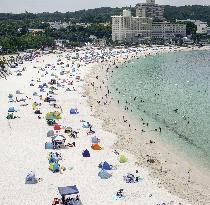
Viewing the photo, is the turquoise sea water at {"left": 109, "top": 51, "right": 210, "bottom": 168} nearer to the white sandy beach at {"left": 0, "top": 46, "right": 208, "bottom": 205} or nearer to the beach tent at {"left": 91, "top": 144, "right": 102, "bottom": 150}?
the white sandy beach at {"left": 0, "top": 46, "right": 208, "bottom": 205}

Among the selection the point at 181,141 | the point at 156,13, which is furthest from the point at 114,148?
the point at 156,13

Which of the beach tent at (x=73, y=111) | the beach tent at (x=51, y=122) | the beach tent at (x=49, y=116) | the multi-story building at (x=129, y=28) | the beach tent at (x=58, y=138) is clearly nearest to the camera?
the beach tent at (x=58, y=138)

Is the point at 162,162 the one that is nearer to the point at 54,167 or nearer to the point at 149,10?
the point at 54,167

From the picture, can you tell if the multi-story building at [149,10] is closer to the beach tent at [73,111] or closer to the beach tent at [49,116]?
the beach tent at [73,111]

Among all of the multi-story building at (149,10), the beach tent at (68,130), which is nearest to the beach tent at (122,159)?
the beach tent at (68,130)

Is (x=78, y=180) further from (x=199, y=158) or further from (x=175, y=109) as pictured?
(x=175, y=109)

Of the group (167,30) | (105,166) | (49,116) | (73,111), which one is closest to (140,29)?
(167,30)
